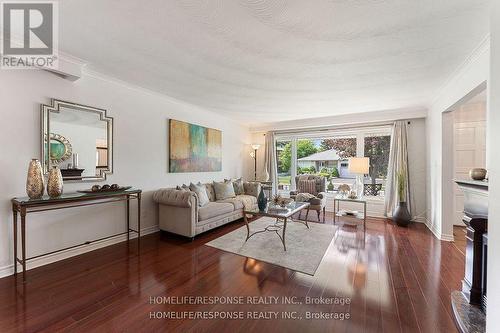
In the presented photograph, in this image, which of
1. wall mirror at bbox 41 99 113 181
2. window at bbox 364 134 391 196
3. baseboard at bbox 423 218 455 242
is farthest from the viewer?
window at bbox 364 134 391 196

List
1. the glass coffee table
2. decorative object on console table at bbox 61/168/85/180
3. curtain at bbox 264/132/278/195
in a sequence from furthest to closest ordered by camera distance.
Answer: curtain at bbox 264/132/278/195 → the glass coffee table → decorative object on console table at bbox 61/168/85/180

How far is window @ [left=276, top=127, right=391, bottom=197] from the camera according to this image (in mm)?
5137

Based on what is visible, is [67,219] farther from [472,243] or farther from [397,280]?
[472,243]

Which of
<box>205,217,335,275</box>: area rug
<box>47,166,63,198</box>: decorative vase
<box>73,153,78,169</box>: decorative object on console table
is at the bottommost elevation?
<box>205,217,335,275</box>: area rug

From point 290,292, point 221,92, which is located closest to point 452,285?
point 290,292

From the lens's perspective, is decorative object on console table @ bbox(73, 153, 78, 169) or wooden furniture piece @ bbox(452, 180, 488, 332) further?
decorative object on console table @ bbox(73, 153, 78, 169)

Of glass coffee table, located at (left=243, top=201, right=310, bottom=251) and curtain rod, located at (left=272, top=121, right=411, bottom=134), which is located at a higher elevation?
curtain rod, located at (left=272, top=121, right=411, bottom=134)

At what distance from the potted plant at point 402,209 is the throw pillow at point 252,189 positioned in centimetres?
298

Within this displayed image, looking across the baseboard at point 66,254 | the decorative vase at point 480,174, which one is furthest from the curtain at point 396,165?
the baseboard at point 66,254

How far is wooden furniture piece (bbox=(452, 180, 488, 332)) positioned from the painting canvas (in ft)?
13.8

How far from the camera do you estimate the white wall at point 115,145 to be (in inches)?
90.1

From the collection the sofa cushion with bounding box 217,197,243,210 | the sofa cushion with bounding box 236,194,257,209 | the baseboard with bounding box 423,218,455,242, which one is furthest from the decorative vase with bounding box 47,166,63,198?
the baseboard with bounding box 423,218,455,242

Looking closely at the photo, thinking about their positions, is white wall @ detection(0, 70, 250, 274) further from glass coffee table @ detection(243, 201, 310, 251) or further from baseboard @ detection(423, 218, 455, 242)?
baseboard @ detection(423, 218, 455, 242)

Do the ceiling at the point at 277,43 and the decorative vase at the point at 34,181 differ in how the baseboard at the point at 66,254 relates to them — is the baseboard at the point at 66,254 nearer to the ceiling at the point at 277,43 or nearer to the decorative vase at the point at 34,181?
the decorative vase at the point at 34,181
